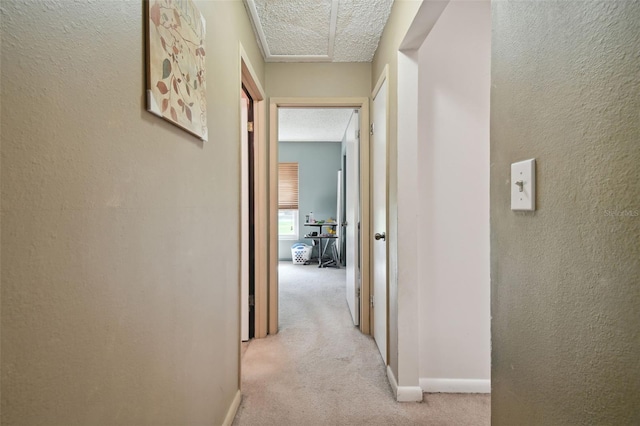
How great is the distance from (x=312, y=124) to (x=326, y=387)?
13.1 ft

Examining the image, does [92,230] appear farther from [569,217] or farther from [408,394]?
[408,394]

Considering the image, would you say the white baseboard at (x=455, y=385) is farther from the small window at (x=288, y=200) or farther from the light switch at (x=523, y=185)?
the small window at (x=288, y=200)

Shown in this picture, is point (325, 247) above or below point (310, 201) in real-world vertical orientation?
below

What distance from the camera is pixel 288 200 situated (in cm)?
654

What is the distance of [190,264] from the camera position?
3.74 ft

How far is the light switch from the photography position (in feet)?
2.26

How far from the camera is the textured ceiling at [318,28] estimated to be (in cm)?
199

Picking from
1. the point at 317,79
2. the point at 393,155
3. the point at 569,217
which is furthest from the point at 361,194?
the point at 569,217

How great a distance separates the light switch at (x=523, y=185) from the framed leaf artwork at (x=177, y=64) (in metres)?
0.91

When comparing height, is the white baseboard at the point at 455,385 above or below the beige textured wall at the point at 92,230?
below

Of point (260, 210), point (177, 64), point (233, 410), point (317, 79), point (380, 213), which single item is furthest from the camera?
point (317, 79)

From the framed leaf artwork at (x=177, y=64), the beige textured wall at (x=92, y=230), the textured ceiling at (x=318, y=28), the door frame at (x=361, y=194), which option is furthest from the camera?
the door frame at (x=361, y=194)

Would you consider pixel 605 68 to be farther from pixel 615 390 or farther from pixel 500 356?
pixel 500 356

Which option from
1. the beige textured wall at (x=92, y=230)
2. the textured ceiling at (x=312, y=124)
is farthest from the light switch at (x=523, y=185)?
the textured ceiling at (x=312, y=124)
